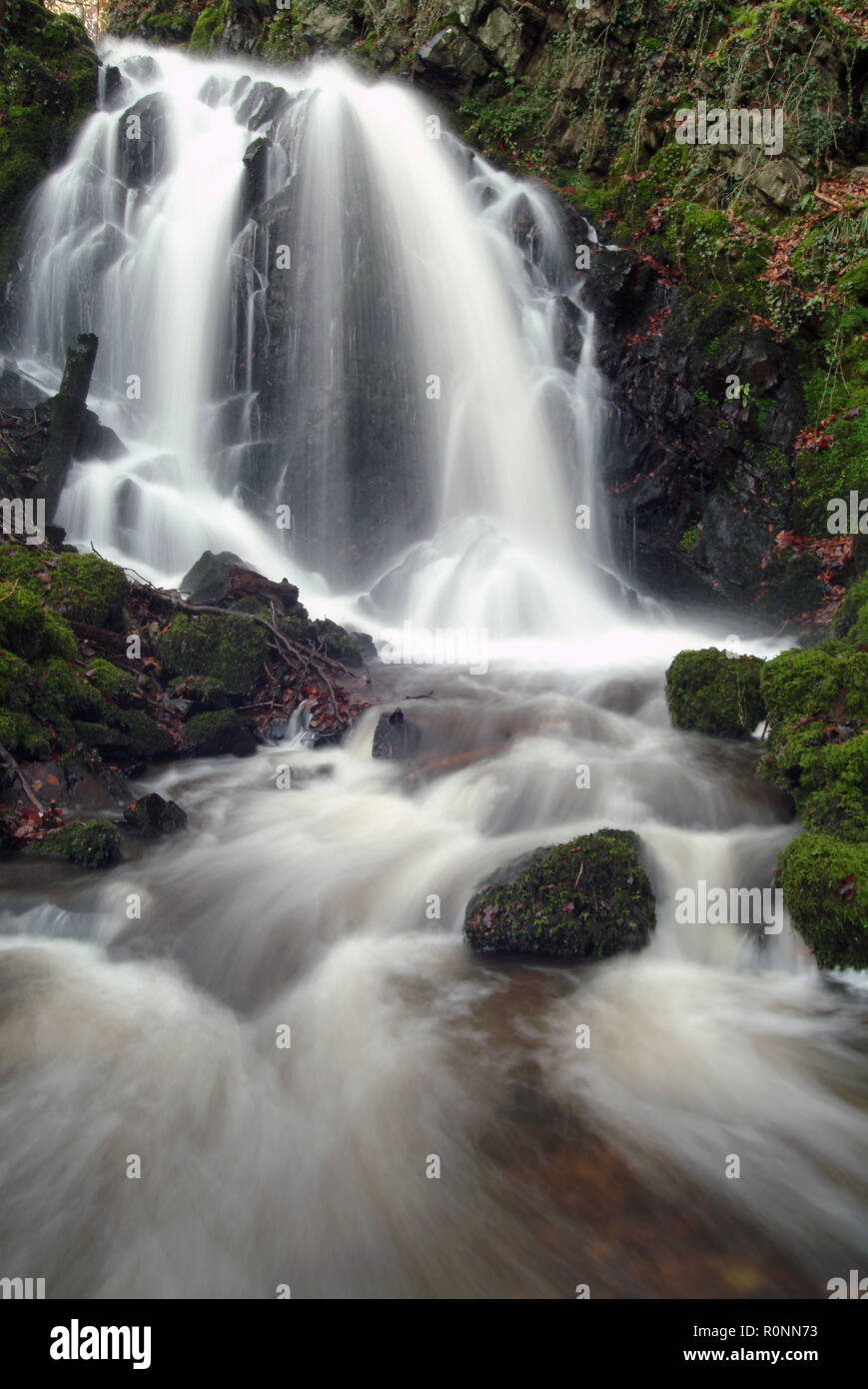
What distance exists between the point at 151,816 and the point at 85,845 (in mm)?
667

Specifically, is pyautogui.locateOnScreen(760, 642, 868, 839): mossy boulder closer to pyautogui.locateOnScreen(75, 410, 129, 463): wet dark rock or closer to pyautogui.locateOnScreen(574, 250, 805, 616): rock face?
pyautogui.locateOnScreen(574, 250, 805, 616): rock face

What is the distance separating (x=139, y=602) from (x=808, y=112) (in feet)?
39.6

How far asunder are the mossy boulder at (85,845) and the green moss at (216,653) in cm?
284

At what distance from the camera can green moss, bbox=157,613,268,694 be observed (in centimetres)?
827

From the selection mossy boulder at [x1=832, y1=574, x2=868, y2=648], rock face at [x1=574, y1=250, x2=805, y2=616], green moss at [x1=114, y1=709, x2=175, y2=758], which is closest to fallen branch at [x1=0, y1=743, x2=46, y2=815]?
green moss at [x1=114, y1=709, x2=175, y2=758]

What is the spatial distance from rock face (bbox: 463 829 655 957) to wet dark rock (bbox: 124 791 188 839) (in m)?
2.56

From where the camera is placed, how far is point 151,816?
5992mm

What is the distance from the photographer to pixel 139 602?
9078 millimetres

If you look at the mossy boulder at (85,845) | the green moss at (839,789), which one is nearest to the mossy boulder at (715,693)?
the green moss at (839,789)

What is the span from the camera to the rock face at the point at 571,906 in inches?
183

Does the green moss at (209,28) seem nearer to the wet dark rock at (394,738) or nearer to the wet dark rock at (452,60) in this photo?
the wet dark rock at (452,60)

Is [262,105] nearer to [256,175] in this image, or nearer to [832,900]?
[256,175]
